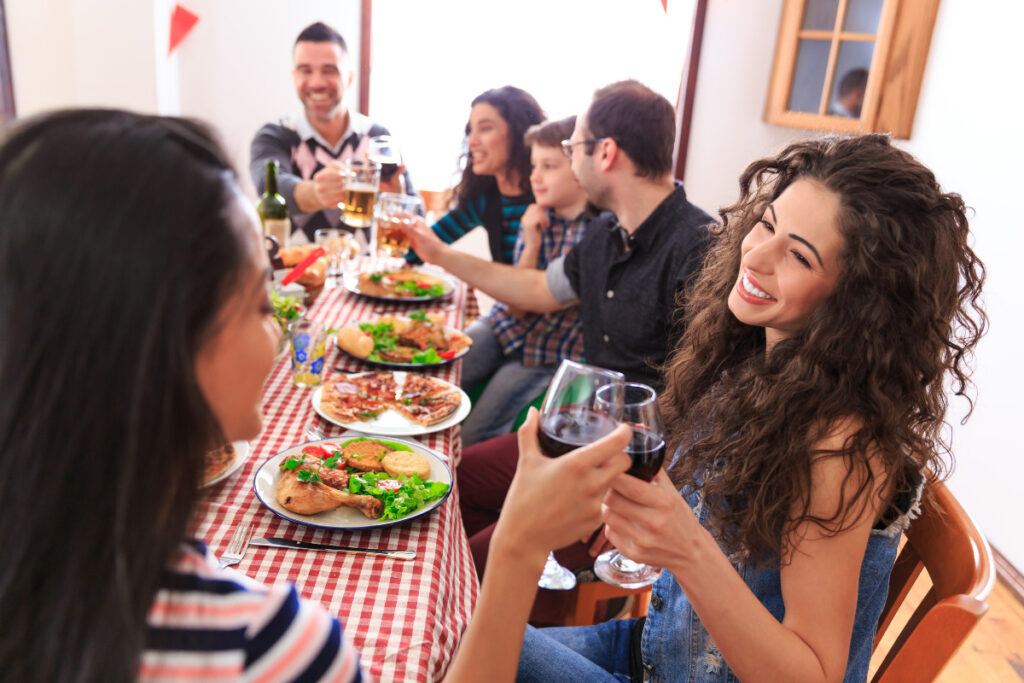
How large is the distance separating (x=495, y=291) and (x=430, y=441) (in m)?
1.08

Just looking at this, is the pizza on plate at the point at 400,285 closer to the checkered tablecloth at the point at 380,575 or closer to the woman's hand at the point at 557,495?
the checkered tablecloth at the point at 380,575

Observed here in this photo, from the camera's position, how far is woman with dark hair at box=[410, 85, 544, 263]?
288cm

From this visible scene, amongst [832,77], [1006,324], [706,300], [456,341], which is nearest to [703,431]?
[706,300]

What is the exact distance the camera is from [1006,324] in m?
2.63

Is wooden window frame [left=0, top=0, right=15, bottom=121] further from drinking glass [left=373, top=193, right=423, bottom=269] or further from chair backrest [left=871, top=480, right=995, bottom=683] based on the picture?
chair backrest [left=871, top=480, right=995, bottom=683]

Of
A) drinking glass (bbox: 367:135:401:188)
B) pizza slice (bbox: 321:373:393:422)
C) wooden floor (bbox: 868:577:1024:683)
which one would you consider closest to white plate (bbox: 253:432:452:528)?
pizza slice (bbox: 321:373:393:422)

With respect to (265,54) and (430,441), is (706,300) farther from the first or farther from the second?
(265,54)

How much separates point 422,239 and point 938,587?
1.75 metres

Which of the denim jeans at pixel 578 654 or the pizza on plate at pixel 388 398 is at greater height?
the pizza on plate at pixel 388 398

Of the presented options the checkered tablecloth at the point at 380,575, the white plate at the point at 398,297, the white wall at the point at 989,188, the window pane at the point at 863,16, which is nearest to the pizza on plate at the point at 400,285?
the white plate at the point at 398,297

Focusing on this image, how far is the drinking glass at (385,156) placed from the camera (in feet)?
9.24

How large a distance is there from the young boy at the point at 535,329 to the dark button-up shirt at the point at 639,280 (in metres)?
0.27

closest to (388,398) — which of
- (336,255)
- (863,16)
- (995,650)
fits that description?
(336,255)

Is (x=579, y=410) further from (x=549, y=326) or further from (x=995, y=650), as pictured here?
(x=995, y=650)
